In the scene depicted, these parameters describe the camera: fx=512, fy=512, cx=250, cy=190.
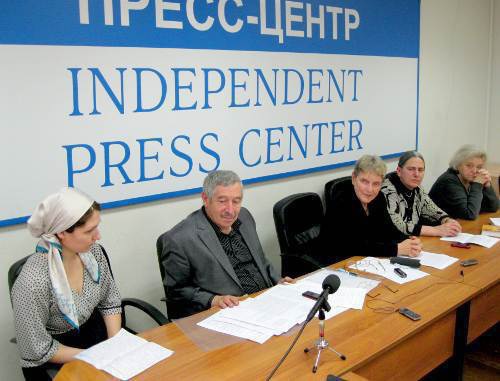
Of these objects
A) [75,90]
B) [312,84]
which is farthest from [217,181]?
[312,84]

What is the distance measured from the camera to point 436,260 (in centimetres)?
282

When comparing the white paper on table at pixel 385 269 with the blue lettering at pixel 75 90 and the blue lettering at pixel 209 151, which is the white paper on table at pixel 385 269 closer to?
the blue lettering at pixel 209 151

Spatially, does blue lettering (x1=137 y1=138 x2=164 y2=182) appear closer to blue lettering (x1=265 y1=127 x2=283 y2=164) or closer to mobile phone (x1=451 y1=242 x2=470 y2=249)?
blue lettering (x1=265 y1=127 x2=283 y2=164)

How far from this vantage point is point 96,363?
5.80ft

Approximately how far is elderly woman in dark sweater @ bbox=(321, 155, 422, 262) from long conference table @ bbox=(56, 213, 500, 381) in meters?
0.24

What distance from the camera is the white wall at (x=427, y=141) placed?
9.27 ft

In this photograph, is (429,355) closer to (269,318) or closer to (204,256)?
(269,318)

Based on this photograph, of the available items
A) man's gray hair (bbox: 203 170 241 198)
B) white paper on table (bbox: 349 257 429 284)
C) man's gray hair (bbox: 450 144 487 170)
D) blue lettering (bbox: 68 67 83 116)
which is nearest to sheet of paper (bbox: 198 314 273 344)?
man's gray hair (bbox: 203 170 241 198)

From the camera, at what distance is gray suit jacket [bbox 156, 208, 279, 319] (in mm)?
2428

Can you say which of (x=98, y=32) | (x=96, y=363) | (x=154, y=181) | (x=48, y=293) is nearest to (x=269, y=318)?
(x=96, y=363)

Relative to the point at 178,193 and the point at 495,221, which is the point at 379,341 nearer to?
the point at 178,193

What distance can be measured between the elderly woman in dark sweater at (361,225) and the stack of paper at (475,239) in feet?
1.26

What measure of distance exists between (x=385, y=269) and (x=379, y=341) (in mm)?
783

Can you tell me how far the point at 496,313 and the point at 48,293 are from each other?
7.19 ft
